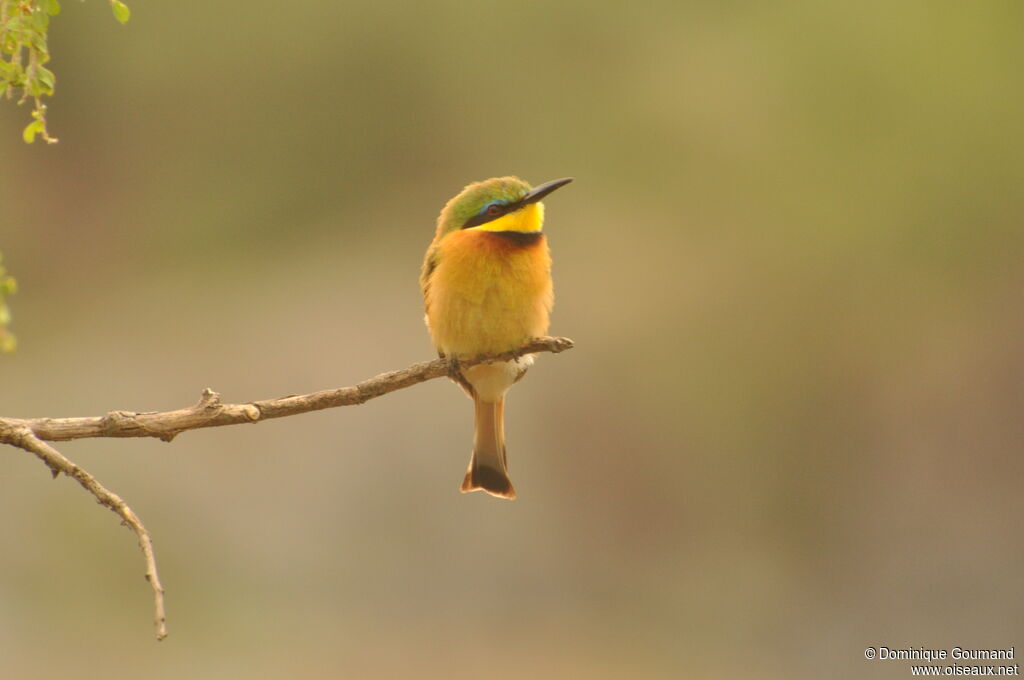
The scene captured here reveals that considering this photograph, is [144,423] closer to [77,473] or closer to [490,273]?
[77,473]

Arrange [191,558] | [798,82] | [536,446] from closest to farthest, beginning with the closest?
[191,558], [536,446], [798,82]

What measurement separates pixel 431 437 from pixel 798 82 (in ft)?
8.37

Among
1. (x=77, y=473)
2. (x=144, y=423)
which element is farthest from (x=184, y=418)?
(x=77, y=473)

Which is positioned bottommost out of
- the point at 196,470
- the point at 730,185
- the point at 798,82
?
the point at 196,470

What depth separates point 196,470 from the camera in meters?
4.77

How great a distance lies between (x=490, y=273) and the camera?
2.28m

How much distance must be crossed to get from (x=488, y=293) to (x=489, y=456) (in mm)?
445

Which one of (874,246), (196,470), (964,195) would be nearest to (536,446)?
(196,470)

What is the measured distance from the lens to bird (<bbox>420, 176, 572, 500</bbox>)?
89.3 inches

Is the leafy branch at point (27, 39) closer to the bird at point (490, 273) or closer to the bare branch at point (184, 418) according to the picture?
the bare branch at point (184, 418)

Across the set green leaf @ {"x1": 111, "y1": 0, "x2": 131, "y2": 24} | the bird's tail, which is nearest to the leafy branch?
green leaf @ {"x1": 111, "y1": 0, "x2": 131, "y2": 24}

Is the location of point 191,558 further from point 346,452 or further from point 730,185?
point 730,185

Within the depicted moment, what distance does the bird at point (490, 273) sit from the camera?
7.44 feet

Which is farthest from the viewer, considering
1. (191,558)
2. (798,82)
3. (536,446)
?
(798,82)
